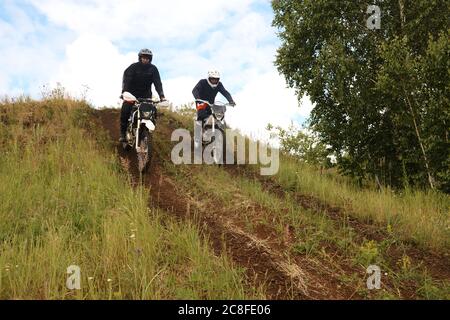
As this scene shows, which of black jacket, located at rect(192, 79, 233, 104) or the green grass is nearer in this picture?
the green grass

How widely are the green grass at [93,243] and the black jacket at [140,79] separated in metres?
2.17

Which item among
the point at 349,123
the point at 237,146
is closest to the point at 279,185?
the point at 349,123

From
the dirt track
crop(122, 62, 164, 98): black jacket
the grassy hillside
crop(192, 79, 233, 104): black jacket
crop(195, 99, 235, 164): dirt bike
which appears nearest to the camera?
the grassy hillside

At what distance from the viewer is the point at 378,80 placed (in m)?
10.4

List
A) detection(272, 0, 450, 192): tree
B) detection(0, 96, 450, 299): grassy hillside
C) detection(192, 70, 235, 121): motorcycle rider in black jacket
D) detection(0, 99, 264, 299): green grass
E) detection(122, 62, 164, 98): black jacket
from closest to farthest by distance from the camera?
1. detection(0, 99, 264, 299): green grass
2. detection(0, 96, 450, 299): grassy hillside
3. detection(272, 0, 450, 192): tree
4. detection(122, 62, 164, 98): black jacket
5. detection(192, 70, 235, 121): motorcycle rider in black jacket

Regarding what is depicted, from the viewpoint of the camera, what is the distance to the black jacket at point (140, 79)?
10.7 metres

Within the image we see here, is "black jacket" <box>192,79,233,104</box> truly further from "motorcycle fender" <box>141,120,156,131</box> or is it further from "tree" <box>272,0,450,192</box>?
"motorcycle fender" <box>141,120,156,131</box>

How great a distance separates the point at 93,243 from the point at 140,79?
6159 millimetres

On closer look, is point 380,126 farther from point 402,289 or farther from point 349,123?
point 402,289

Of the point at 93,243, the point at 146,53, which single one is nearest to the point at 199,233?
the point at 93,243

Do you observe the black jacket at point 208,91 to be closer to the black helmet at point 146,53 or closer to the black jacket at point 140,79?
the black jacket at point 140,79

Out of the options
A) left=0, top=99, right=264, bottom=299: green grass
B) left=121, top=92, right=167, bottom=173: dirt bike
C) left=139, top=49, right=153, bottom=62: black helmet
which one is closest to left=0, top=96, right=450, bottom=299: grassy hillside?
left=0, top=99, right=264, bottom=299: green grass

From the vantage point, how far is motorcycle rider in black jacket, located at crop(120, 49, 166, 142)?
10695 mm

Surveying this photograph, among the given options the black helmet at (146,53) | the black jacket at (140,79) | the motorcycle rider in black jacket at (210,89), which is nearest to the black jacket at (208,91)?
the motorcycle rider in black jacket at (210,89)
